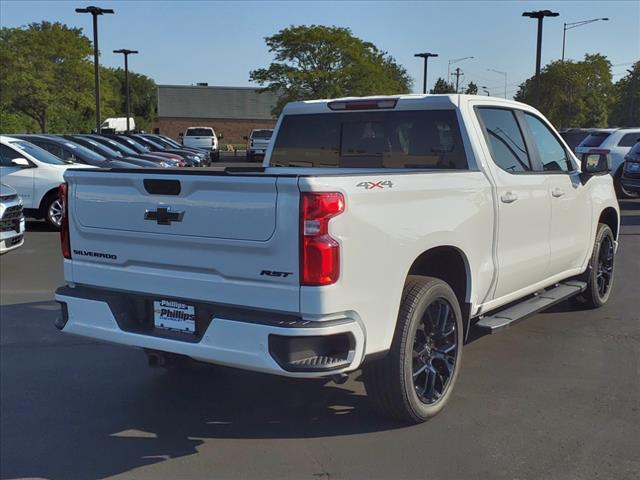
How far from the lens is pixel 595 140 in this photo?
61.8 ft

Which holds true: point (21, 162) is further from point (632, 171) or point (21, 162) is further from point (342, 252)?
point (632, 171)

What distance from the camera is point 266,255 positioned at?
3.46m

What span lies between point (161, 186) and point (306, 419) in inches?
68.3

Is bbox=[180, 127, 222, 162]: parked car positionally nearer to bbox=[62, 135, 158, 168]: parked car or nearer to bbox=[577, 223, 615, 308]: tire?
bbox=[62, 135, 158, 168]: parked car

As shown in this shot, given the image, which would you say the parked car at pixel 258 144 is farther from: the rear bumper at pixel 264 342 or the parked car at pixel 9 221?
the rear bumper at pixel 264 342

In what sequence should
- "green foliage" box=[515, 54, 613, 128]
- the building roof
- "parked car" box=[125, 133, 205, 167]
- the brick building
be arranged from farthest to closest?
the building roof
the brick building
"green foliage" box=[515, 54, 613, 128]
"parked car" box=[125, 133, 205, 167]

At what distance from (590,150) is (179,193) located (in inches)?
638

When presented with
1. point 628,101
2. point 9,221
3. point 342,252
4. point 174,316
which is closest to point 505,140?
point 342,252

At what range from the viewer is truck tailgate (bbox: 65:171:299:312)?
3430mm

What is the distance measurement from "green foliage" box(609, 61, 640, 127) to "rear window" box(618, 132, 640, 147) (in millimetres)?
37512

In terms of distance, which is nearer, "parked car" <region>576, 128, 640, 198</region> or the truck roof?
the truck roof

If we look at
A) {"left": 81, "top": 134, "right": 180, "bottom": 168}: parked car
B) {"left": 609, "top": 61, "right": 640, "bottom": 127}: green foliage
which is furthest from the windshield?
{"left": 609, "top": 61, "right": 640, "bottom": 127}: green foliage

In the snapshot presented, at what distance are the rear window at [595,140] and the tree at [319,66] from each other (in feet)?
80.0

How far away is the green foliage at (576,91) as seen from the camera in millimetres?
45406
